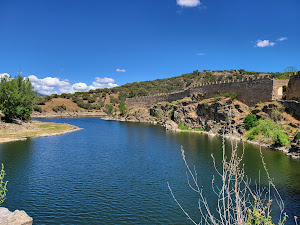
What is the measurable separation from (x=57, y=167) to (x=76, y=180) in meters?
5.43

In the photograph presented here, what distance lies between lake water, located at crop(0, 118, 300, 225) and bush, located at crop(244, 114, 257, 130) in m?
10.1

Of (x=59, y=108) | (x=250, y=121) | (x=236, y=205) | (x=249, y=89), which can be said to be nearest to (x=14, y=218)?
(x=236, y=205)

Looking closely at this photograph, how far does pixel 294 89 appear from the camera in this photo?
156 ft

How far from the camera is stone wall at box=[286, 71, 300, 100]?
154 feet

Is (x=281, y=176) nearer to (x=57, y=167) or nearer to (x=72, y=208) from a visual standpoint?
(x=72, y=208)

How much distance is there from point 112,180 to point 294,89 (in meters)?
41.1

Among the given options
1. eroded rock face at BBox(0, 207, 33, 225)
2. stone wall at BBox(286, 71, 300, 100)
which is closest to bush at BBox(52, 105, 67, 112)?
stone wall at BBox(286, 71, 300, 100)

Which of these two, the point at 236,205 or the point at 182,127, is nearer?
the point at 236,205

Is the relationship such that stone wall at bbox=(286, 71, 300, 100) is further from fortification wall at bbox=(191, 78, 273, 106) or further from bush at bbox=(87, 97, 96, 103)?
bush at bbox=(87, 97, 96, 103)

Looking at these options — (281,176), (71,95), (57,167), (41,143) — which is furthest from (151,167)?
(71,95)

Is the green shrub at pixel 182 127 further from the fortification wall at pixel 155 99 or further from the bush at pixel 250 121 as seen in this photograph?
the bush at pixel 250 121

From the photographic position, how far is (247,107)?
188ft

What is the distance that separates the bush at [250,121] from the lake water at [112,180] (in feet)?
33.1

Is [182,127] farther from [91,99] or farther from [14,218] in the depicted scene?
[91,99]
